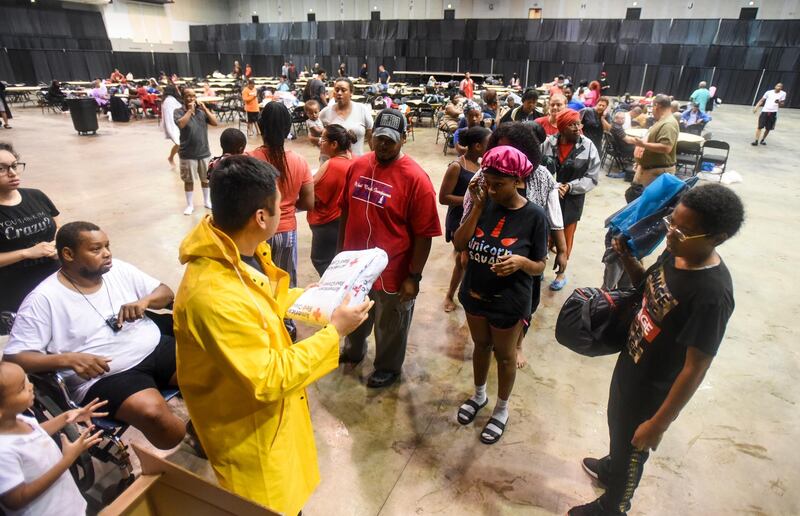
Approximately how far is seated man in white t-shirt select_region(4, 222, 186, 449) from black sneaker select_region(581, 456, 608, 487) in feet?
7.10

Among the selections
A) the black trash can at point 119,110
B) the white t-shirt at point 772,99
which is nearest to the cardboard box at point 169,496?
the white t-shirt at point 772,99

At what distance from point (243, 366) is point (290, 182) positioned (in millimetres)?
1924

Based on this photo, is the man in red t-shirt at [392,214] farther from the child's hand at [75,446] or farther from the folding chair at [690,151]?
the folding chair at [690,151]

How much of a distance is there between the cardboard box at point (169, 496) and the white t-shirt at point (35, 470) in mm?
575

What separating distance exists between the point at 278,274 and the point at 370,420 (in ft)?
5.05

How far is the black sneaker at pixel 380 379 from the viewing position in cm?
298

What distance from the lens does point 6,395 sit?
1445 millimetres

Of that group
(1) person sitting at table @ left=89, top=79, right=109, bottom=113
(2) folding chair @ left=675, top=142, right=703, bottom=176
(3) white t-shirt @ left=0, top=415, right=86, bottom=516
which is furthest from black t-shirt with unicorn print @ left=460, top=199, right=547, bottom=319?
(1) person sitting at table @ left=89, top=79, right=109, bottom=113

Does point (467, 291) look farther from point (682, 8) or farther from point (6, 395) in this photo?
point (682, 8)

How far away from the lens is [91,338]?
82.1 inches

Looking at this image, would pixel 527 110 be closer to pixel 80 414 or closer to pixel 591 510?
pixel 591 510

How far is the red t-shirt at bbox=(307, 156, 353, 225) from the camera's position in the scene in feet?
10.6

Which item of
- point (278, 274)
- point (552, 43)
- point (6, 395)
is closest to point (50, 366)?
point (6, 395)

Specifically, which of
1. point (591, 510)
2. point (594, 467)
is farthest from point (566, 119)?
point (591, 510)
